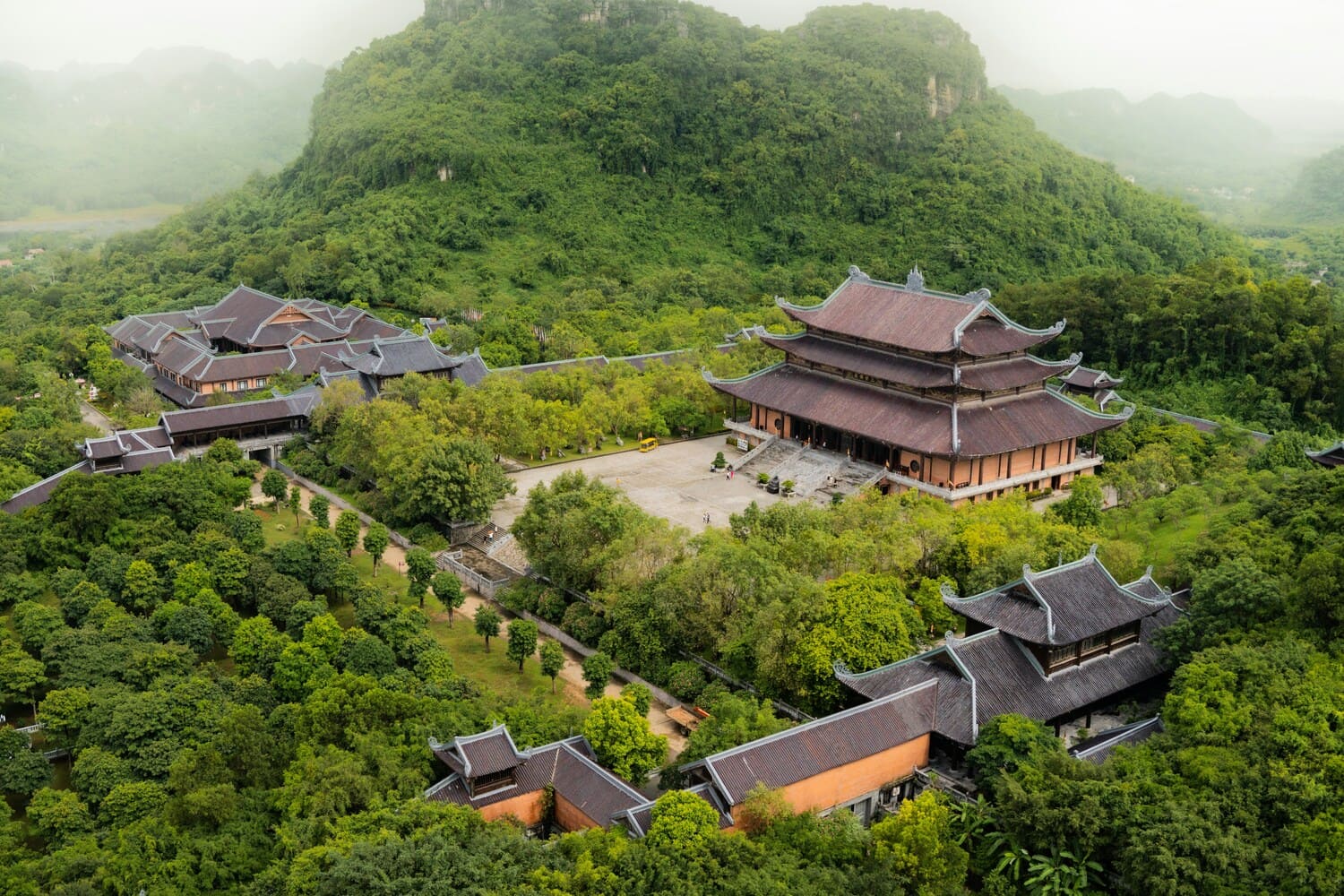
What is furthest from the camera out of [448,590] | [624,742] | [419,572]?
[419,572]

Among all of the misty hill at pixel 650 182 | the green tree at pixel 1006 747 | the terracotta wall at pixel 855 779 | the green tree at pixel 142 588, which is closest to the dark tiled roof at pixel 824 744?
the terracotta wall at pixel 855 779

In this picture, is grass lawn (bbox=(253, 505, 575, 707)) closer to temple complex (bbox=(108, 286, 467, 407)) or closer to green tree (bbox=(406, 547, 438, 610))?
green tree (bbox=(406, 547, 438, 610))

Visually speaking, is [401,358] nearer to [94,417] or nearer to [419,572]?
[94,417]

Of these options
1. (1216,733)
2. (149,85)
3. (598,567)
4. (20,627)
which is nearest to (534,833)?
(598,567)

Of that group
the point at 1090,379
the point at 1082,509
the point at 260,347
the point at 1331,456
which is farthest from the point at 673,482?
the point at 260,347

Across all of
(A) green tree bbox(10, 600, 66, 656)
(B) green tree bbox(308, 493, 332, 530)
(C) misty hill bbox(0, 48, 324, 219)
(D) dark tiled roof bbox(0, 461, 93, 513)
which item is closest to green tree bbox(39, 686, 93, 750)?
(A) green tree bbox(10, 600, 66, 656)

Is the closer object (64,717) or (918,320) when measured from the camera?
(64,717)

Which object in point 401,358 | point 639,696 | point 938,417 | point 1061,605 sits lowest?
point 639,696

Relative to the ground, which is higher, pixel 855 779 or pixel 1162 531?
pixel 855 779
